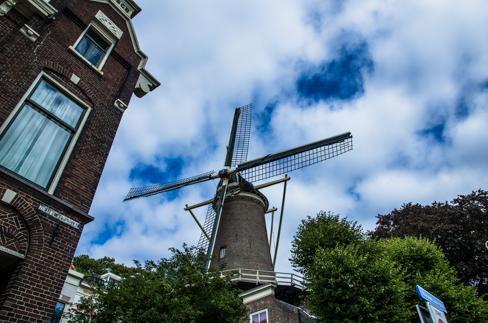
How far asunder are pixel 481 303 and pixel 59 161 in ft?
63.9

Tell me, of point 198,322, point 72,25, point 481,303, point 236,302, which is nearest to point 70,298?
point 198,322

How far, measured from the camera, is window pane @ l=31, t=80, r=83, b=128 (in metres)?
7.57

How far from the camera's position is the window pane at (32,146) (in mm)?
6625

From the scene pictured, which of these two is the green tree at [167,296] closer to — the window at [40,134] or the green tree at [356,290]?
the window at [40,134]

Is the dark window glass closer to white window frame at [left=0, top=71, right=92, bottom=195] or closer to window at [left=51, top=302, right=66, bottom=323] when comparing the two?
white window frame at [left=0, top=71, right=92, bottom=195]

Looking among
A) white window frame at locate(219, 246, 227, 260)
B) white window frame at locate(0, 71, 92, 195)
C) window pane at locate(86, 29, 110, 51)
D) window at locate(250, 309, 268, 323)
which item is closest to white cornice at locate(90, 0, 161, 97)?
window pane at locate(86, 29, 110, 51)

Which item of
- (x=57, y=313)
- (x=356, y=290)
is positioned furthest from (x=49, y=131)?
(x=356, y=290)

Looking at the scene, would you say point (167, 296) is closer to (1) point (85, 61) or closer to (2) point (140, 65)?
(1) point (85, 61)

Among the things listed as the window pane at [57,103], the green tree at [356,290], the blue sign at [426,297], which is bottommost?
the blue sign at [426,297]

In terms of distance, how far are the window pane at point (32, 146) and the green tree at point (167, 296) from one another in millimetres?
3515

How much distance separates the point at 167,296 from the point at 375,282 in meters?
9.90

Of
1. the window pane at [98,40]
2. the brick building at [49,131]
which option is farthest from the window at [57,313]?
the window pane at [98,40]

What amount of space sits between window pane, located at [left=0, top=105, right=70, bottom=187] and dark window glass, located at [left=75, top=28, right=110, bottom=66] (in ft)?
9.35

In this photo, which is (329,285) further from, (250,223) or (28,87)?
(28,87)
